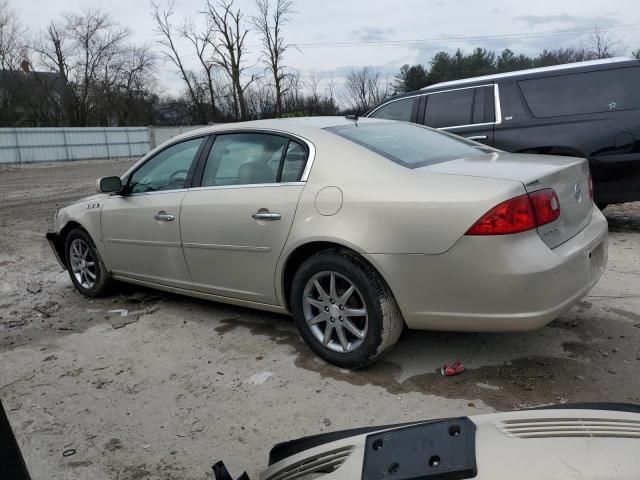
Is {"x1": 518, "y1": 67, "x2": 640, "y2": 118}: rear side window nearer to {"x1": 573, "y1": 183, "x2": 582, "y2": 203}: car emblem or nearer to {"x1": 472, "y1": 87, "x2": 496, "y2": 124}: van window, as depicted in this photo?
{"x1": 472, "y1": 87, "x2": 496, "y2": 124}: van window

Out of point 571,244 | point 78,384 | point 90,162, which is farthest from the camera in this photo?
point 90,162

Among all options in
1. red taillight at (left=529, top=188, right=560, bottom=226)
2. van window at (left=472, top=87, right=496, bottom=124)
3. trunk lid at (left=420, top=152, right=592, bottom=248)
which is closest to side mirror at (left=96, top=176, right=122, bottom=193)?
trunk lid at (left=420, top=152, right=592, bottom=248)

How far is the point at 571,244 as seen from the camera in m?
2.95

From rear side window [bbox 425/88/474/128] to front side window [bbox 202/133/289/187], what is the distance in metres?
3.47

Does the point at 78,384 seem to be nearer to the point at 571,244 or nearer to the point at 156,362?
the point at 156,362

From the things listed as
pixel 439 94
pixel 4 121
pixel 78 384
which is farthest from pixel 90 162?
pixel 78 384

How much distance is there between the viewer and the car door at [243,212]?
11.3 ft

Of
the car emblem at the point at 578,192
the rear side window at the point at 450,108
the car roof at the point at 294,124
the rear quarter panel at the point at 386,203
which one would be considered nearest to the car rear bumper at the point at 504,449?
the rear quarter panel at the point at 386,203

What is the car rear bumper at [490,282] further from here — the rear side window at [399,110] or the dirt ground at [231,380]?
the rear side window at [399,110]

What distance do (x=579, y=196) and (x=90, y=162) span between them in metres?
33.8

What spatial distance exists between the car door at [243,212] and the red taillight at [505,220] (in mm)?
1152

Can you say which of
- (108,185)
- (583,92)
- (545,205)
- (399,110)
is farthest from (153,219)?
(583,92)

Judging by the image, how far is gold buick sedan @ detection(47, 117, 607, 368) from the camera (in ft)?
8.93

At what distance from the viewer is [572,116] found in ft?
19.2
